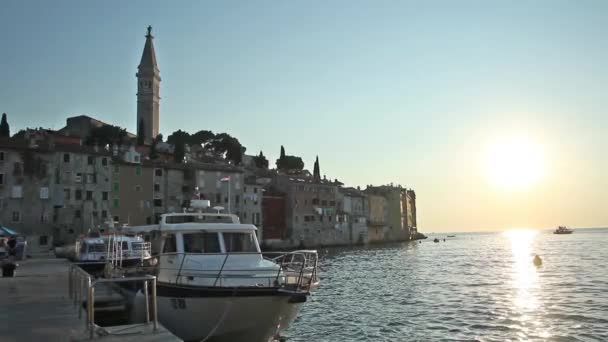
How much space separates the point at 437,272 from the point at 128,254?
25356mm

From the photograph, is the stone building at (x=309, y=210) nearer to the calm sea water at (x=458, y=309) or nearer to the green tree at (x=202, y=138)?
the green tree at (x=202, y=138)

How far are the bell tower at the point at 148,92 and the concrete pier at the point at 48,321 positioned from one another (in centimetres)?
9873

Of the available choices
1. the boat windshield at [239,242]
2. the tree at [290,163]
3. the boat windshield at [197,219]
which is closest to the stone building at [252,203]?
the tree at [290,163]

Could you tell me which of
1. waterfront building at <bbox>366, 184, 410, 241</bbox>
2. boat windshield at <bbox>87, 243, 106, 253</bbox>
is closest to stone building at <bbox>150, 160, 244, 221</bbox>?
boat windshield at <bbox>87, 243, 106, 253</bbox>

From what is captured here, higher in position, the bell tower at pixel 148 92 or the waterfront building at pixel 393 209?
the bell tower at pixel 148 92

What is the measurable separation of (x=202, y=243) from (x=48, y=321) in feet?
17.4

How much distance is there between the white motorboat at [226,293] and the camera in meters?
13.7

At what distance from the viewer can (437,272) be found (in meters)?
43.6

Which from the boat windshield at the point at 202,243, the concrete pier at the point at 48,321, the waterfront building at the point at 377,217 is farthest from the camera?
the waterfront building at the point at 377,217

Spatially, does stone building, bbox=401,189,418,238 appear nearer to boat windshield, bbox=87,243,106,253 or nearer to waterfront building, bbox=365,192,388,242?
waterfront building, bbox=365,192,388,242

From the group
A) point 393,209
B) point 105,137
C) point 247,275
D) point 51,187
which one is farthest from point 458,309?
point 393,209

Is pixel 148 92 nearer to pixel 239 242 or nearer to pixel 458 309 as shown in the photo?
pixel 458 309

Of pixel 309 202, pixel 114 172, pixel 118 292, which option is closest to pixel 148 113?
pixel 309 202

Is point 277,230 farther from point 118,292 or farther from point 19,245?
point 118,292
